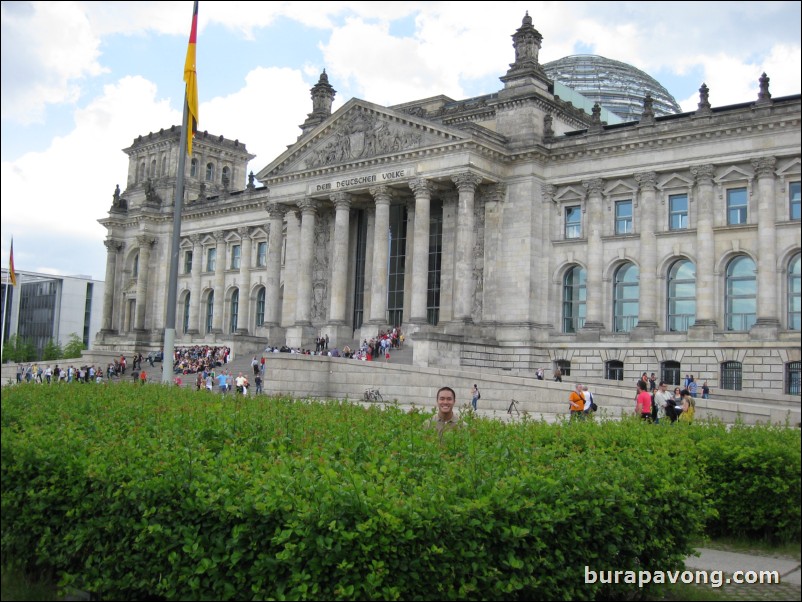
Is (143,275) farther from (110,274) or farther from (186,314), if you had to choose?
(186,314)

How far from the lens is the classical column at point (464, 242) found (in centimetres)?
5294

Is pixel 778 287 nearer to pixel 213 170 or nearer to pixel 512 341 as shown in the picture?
pixel 512 341

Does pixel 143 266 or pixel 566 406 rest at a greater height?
pixel 143 266

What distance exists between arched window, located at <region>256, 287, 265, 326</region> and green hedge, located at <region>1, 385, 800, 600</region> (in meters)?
62.5

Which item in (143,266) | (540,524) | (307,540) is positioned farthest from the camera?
(143,266)

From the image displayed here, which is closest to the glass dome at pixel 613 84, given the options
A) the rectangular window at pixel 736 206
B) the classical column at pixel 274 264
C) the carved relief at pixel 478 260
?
the carved relief at pixel 478 260

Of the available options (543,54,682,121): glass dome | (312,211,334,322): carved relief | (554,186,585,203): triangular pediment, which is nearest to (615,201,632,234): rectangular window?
(554,186,585,203): triangular pediment

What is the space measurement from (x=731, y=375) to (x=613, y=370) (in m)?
6.95

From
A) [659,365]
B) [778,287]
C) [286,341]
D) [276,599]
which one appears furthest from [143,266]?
[276,599]

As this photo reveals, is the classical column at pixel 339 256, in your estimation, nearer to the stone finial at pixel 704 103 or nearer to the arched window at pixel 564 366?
the arched window at pixel 564 366

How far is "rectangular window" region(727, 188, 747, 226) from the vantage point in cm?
4669

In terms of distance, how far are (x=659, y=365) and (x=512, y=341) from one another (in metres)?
9.28

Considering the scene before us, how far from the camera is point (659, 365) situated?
47.8 metres

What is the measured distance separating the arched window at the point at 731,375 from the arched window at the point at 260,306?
41699 mm
